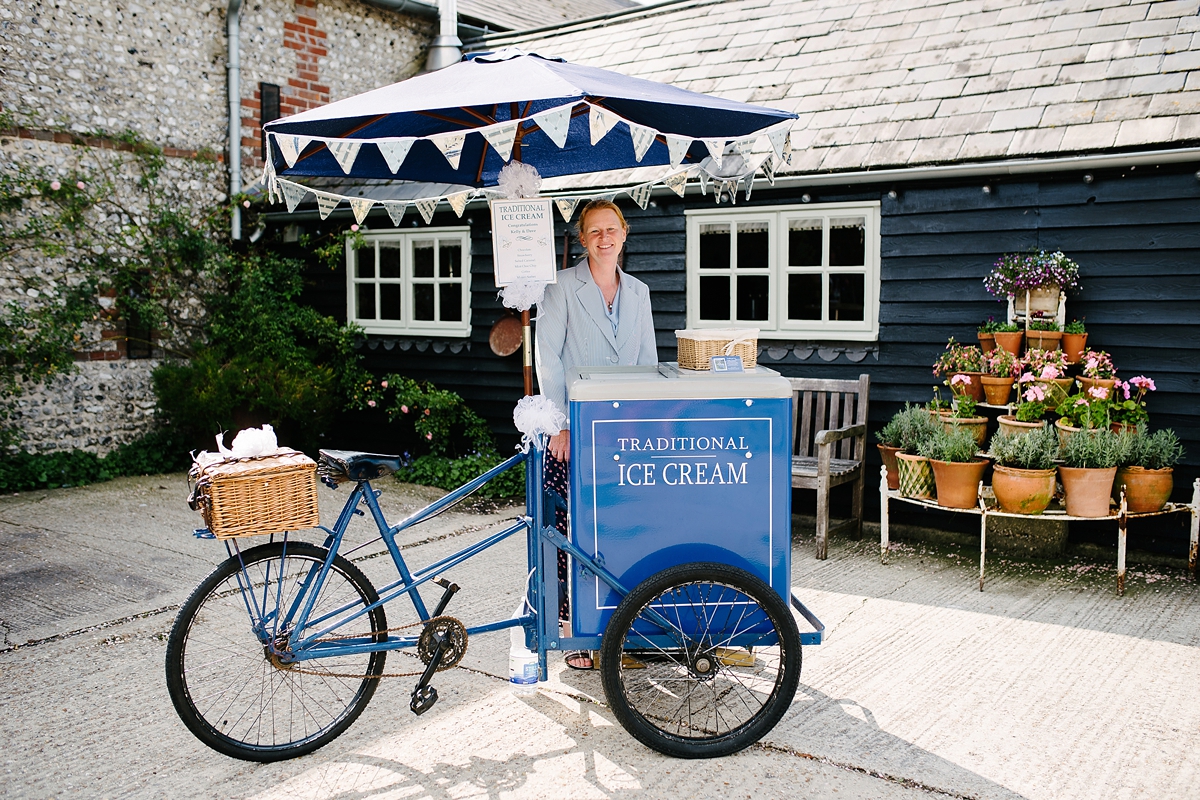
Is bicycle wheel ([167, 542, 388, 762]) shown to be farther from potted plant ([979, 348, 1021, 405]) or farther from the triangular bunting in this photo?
potted plant ([979, 348, 1021, 405])

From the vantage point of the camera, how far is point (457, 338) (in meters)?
9.13

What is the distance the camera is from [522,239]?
3.79 meters

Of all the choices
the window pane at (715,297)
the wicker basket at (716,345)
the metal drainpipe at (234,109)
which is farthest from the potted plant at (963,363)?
the metal drainpipe at (234,109)

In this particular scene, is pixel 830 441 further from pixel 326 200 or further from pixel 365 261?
pixel 365 261

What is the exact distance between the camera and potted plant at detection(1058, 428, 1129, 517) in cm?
550

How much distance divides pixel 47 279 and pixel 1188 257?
347 inches

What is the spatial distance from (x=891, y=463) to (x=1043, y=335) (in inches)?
48.4

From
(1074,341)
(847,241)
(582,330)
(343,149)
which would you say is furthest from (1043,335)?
(343,149)

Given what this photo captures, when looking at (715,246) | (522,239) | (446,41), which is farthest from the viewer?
(446,41)

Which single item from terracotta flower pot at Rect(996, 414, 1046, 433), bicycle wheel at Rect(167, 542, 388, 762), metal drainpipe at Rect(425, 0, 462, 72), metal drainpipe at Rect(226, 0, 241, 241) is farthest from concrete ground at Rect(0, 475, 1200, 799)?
metal drainpipe at Rect(425, 0, 462, 72)

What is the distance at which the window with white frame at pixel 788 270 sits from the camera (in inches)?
276

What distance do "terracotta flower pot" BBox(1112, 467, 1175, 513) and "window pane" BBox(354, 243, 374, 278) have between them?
22.7 ft

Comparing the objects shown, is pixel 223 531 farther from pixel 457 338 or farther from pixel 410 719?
pixel 457 338

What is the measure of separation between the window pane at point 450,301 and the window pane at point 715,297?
8.45 feet
